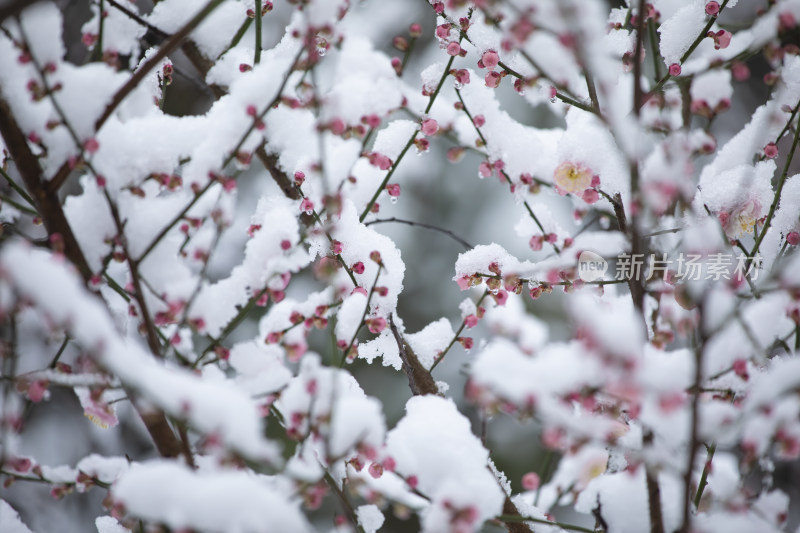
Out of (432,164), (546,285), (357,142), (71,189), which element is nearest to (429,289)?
(432,164)

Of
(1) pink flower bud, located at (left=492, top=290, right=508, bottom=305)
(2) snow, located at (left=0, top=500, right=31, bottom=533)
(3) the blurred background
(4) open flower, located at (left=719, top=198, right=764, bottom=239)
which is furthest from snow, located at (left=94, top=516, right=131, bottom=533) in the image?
(3) the blurred background

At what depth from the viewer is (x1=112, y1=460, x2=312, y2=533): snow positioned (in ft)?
2.69

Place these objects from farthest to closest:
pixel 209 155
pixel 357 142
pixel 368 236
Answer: pixel 368 236
pixel 357 142
pixel 209 155

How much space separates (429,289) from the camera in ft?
19.9

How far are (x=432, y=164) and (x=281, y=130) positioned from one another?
5068mm

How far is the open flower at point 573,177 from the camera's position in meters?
1.61

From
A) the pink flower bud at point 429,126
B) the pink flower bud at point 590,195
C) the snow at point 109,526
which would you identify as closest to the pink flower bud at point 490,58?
the pink flower bud at point 429,126

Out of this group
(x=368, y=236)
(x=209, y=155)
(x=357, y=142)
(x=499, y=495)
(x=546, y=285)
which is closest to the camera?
(x=499, y=495)

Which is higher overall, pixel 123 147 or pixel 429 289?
pixel 429 289

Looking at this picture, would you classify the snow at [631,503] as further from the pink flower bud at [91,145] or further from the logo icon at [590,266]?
the pink flower bud at [91,145]

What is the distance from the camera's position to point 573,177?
5.32ft

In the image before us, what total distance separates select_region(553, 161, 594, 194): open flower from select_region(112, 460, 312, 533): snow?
42.7 inches

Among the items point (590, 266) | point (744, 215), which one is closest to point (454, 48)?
point (590, 266)

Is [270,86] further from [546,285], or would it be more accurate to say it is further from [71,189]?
[71,189]
